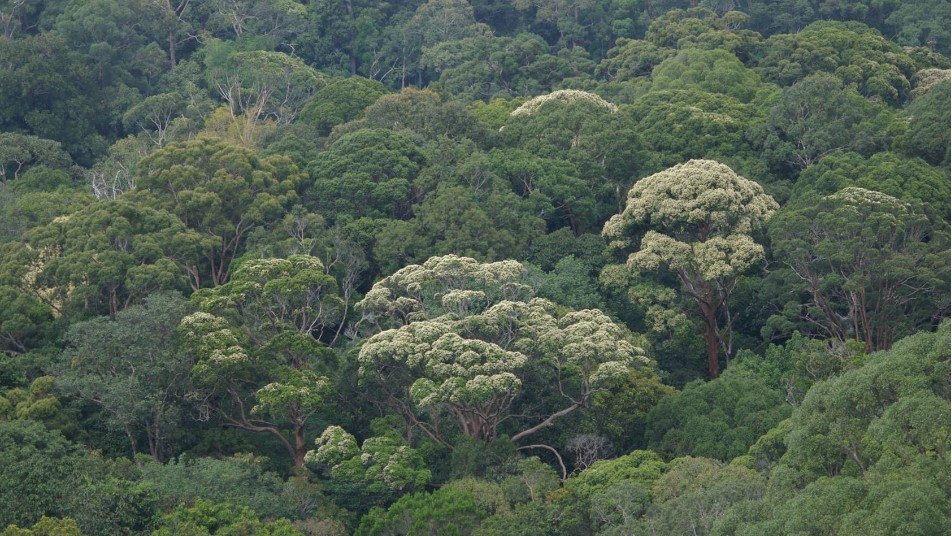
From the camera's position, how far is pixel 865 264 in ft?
138

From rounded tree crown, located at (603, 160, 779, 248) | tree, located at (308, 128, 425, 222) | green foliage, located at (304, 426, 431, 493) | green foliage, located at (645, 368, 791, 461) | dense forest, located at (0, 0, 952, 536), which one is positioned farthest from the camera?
tree, located at (308, 128, 425, 222)

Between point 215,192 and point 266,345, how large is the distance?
27.5 feet

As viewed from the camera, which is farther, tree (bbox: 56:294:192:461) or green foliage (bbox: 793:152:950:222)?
green foliage (bbox: 793:152:950:222)

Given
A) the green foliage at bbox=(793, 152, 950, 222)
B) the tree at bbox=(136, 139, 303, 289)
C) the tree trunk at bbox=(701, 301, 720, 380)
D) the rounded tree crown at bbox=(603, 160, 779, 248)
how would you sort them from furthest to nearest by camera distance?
the tree at bbox=(136, 139, 303, 289), the green foliage at bbox=(793, 152, 950, 222), the rounded tree crown at bbox=(603, 160, 779, 248), the tree trunk at bbox=(701, 301, 720, 380)

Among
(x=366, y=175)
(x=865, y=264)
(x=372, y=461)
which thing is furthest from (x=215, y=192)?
(x=865, y=264)

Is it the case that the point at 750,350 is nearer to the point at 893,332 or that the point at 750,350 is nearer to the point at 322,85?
the point at 893,332

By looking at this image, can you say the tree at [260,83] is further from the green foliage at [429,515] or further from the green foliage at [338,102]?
the green foliage at [429,515]

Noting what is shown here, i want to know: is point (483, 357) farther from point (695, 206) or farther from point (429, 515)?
point (695, 206)

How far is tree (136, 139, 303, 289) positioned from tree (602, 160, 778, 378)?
939 centimetres

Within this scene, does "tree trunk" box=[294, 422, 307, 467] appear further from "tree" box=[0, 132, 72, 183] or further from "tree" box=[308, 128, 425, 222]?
"tree" box=[0, 132, 72, 183]

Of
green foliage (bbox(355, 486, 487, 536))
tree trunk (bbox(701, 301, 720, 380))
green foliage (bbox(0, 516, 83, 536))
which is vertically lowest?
tree trunk (bbox(701, 301, 720, 380))

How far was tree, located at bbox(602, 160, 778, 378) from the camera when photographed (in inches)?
1705

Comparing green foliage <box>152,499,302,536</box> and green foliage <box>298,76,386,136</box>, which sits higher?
green foliage <box>152,499,302,536</box>

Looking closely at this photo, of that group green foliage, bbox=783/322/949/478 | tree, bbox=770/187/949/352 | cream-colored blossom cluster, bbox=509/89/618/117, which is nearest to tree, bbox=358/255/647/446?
tree, bbox=770/187/949/352
